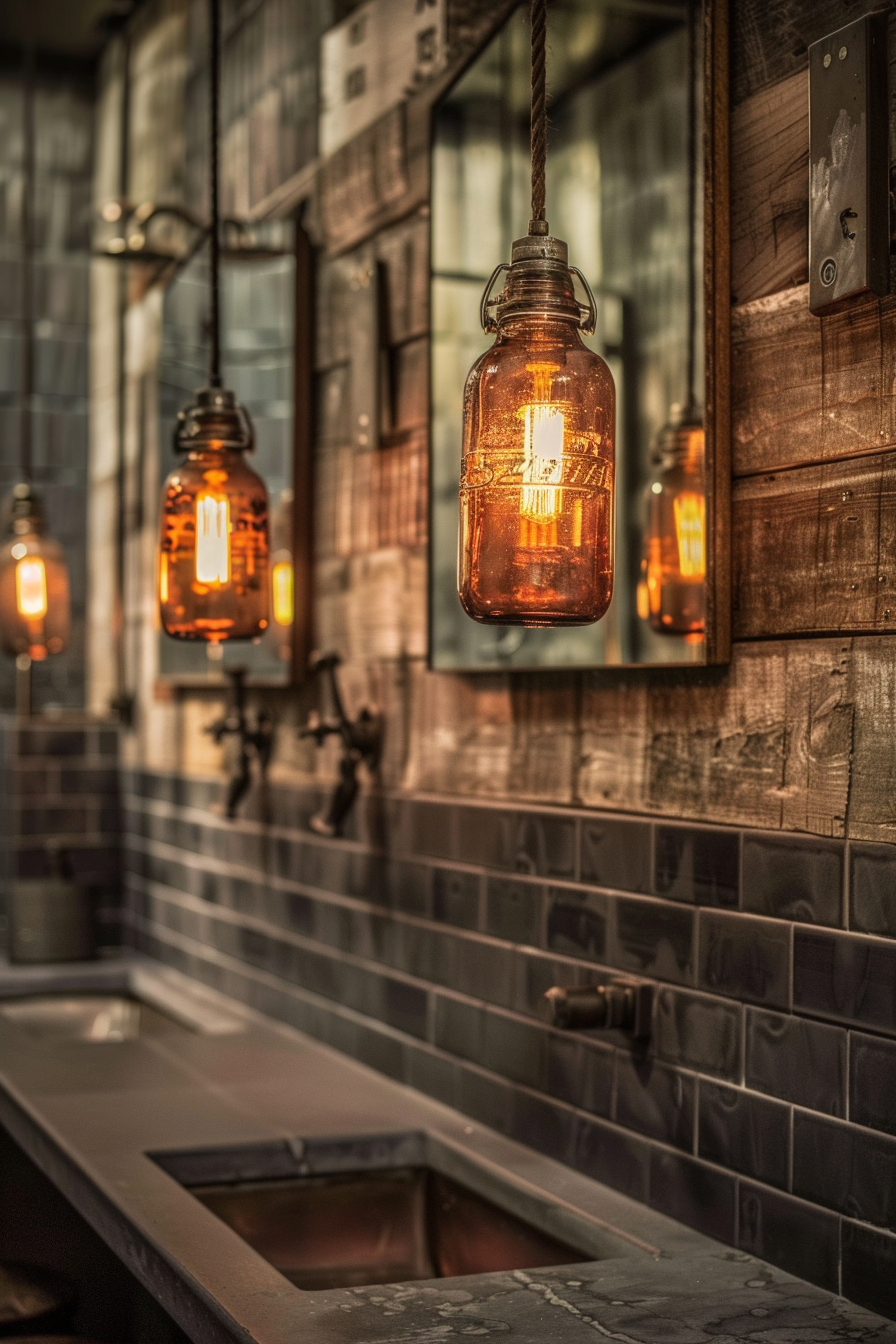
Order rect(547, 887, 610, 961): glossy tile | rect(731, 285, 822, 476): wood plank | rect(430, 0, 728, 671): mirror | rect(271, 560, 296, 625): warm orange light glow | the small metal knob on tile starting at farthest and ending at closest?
rect(271, 560, 296, 625): warm orange light glow, rect(430, 0, 728, 671): mirror, rect(547, 887, 610, 961): glossy tile, the small metal knob on tile, rect(731, 285, 822, 476): wood plank

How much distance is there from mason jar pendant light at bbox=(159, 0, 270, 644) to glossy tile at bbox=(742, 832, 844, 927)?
2.57ft

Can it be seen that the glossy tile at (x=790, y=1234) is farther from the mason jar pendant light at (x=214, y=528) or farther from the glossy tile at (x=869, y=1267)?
the mason jar pendant light at (x=214, y=528)

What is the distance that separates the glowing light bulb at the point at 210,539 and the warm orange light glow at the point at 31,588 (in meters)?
1.53

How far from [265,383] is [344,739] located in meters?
0.84

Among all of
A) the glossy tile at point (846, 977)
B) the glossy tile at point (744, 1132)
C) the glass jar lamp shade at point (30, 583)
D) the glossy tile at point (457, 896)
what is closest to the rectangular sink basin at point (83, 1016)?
the glass jar lamp shade at point (30, 583)

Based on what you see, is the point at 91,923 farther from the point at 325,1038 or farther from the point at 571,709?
the point at 571,709

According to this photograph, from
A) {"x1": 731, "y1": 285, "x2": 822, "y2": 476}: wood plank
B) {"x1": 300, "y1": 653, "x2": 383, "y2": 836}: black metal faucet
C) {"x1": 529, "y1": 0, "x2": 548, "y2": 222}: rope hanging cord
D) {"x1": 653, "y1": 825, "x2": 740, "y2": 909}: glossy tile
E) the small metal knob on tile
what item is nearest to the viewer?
{"x1": 529, "y1": 0, "x2": 548, "y2": 222}: rope hanging cord

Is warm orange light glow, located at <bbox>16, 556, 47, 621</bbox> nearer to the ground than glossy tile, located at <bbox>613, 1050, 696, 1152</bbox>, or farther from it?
farther from it

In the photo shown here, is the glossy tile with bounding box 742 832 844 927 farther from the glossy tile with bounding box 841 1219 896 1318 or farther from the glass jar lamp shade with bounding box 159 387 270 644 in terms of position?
the glass jar lamp shade with bounding box 159 387 270 644

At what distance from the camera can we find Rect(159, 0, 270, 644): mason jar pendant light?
6.95 feet

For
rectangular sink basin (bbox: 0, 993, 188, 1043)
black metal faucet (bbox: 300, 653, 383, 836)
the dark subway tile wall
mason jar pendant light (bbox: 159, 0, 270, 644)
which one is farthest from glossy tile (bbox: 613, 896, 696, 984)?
rectangular sink basin (bbox: 0, 993, 188, 1043)

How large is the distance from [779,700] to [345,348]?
1.46m

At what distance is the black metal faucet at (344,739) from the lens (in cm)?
270

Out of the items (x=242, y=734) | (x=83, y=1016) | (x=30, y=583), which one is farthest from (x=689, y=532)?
(x=83, y=1016)
